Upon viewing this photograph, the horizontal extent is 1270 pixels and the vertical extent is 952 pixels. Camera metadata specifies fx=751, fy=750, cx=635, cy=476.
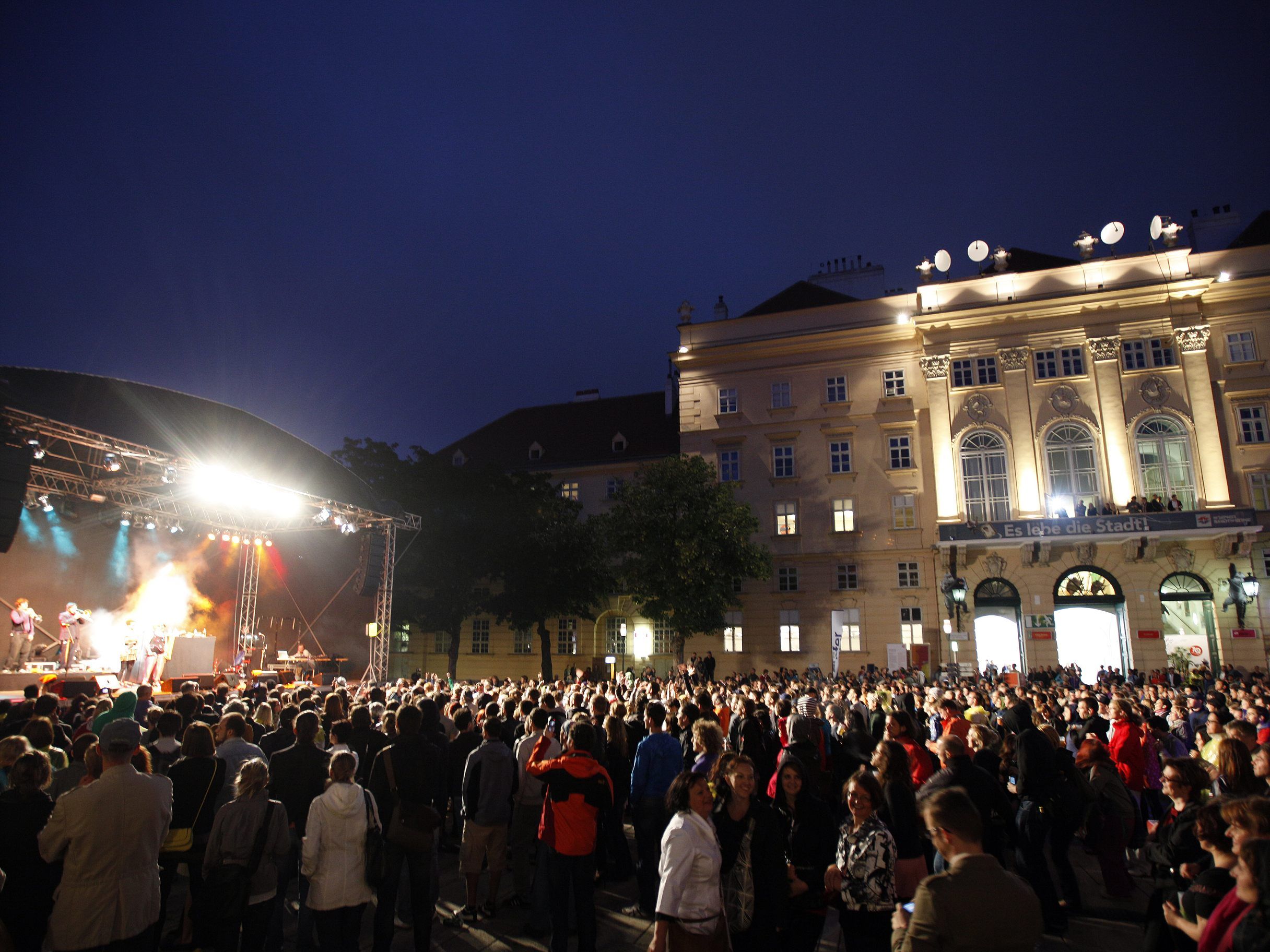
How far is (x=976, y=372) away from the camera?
33.2 meters

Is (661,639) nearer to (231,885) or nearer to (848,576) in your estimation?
(848,576)

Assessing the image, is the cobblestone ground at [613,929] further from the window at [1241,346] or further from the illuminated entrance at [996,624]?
the window at [1241,346]

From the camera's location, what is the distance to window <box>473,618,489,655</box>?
133 ft

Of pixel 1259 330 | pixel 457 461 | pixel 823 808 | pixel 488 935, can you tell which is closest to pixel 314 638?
pixel 457 461

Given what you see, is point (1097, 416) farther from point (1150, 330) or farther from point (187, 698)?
A: point (187, 698)

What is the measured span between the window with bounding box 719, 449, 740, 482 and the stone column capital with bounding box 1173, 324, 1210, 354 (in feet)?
61.7

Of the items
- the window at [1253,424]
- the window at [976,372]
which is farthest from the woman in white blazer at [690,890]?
the window at [1253,424]

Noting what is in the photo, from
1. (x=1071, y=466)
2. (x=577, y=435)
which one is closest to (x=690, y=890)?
(x=1071, y=466)

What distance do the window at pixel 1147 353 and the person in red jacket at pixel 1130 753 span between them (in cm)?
2740

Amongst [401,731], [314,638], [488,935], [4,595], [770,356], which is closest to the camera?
[401,731]

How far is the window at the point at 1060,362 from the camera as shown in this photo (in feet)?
106

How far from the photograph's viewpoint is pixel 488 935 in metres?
6.91

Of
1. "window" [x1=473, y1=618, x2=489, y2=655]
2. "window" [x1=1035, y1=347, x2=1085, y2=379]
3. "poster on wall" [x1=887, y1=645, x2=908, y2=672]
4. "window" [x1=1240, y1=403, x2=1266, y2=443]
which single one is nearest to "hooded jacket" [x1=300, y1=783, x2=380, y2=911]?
"poster on wall" [x1=887, y1=645, x2=908, y2=672]

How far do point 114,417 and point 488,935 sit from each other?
16465mm
